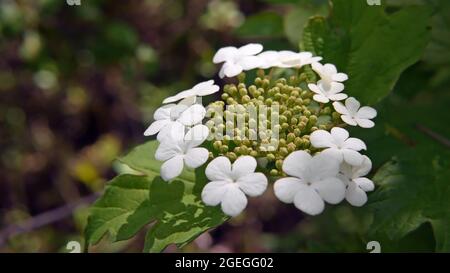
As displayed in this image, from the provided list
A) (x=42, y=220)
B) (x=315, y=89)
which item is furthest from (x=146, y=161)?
(x=42, y=220)

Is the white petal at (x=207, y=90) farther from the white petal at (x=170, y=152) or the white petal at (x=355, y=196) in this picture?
the white petal at (x=355, y=196)

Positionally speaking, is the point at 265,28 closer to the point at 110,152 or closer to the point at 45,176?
the point at 110,152

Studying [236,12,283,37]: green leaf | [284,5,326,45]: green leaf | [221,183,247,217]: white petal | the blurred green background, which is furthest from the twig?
[221,183,247,217]: white petal

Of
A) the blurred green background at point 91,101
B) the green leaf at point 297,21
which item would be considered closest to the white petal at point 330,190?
the green leaf at point 297,21

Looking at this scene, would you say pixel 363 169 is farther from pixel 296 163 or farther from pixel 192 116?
pixel 192 116

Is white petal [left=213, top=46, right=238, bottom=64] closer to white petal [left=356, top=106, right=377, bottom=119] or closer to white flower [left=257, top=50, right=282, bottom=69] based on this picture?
white flower [left=257, top=50, right=282, bottom=69]

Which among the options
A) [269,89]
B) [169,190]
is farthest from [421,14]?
[169,190]
